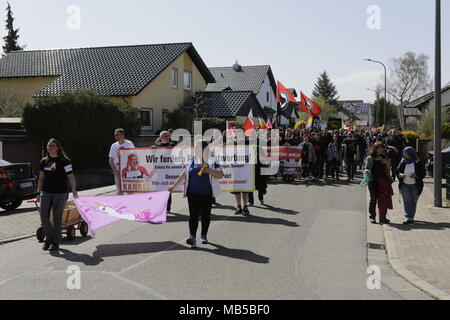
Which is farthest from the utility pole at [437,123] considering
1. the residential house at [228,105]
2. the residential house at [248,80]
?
the residential house at [248,80]

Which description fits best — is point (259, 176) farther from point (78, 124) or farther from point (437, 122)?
point (78, 124)

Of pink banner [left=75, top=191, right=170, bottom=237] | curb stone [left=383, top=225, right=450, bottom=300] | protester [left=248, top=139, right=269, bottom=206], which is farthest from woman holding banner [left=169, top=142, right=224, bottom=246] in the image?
protester [left=248, top=139, right=269, bottom=206]

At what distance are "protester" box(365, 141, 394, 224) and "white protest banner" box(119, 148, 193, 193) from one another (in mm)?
4471

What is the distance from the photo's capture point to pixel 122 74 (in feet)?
116

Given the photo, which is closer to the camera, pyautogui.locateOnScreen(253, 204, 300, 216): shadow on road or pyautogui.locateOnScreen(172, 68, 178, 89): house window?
pyautogui.locateOnScreen(253, 204, 300, 216): shadow on road

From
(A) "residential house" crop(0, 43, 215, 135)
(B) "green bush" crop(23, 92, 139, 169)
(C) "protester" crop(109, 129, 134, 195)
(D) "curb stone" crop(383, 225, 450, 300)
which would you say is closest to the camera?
(D) "curb stone" crop(383, 225, 450, 300)

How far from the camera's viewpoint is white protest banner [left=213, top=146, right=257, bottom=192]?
13.2 metres

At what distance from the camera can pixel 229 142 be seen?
14.5 m

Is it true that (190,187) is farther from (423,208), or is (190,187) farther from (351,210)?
(423,208)

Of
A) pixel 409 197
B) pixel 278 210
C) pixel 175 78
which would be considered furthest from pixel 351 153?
pixel 175 78

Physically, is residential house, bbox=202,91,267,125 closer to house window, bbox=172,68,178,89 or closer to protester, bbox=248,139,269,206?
house window, bbox=172,68,178,89

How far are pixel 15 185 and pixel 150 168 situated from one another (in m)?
3.42

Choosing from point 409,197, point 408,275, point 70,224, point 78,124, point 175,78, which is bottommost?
point 408,275
